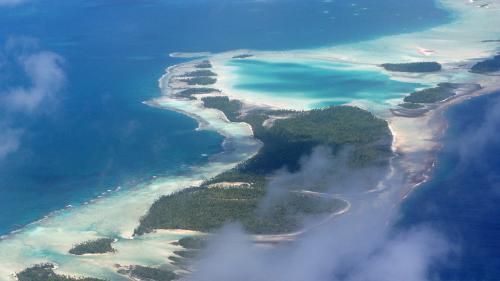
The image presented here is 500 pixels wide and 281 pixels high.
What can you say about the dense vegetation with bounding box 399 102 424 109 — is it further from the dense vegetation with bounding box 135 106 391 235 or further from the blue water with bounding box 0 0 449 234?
the blue water with bounding box 0 0 449 234

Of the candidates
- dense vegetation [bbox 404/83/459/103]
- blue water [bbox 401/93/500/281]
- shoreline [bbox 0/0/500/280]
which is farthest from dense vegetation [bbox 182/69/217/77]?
blue water [bbox 401/93/500/281]

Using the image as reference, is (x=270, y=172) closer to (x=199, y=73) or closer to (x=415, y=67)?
(x=199, y=73)

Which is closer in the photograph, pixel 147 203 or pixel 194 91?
pixel 147 203

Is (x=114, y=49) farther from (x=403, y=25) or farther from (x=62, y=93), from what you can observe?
(x=403, y=25)

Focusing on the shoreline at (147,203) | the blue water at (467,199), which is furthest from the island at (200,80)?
the blue water at (467,199)

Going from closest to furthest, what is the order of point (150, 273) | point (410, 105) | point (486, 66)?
point (150, 273)
point (410, 105)
point (486, 66)

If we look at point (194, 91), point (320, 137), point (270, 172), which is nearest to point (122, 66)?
point (194, 91)

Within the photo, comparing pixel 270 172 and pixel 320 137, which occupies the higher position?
pixel 320 137
